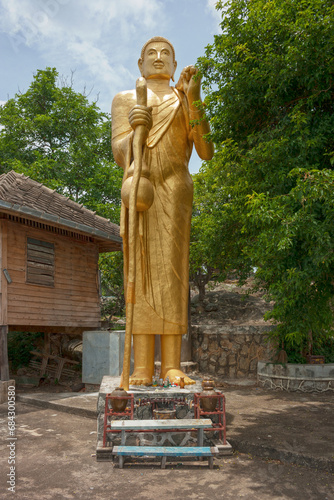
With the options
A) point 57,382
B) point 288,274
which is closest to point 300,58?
point 288,274

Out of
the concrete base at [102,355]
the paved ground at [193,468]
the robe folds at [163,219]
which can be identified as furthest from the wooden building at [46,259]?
the robe folds at [163,219]

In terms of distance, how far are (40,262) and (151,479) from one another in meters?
6.76

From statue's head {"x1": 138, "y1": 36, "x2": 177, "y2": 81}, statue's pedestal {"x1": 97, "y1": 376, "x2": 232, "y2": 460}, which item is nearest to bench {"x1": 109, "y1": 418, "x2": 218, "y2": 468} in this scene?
statue's pedestal {"x1": 97, "y1": 376, "x2": 232, "y2": 460}

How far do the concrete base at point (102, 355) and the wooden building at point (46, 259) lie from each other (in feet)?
2.84

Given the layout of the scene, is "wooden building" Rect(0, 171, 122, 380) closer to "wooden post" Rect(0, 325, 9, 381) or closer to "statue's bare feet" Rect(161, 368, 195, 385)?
"wooden post" Rect(0, 325, 9, 381)

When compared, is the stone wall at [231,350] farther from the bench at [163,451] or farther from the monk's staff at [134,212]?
the bench at [163,451]

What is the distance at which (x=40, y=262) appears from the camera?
966cm

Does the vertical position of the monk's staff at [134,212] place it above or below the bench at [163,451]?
above

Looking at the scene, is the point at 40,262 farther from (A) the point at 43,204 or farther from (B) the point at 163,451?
(B) the point at 163,451

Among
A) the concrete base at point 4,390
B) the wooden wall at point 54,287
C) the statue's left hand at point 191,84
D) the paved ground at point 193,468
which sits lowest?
the concrete base at point 4,390

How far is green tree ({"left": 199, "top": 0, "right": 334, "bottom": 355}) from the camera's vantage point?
3812 millimetres

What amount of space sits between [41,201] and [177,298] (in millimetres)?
5173

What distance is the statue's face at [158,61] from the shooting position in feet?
19.8

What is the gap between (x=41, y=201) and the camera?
9391 mm
